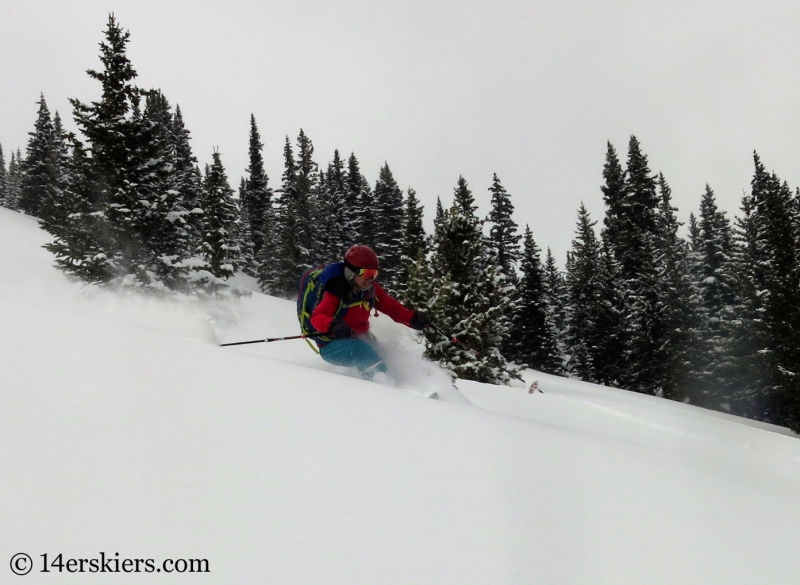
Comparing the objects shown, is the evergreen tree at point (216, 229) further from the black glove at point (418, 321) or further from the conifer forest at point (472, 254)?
the black glove at point (418, 321)

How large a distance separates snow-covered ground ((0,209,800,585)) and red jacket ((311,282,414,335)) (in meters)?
2.72

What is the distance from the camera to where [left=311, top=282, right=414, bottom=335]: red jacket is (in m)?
6.57

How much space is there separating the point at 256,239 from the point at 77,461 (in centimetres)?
5833

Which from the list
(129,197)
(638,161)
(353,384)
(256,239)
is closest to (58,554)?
(353,384)

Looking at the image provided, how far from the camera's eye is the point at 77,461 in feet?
5.97

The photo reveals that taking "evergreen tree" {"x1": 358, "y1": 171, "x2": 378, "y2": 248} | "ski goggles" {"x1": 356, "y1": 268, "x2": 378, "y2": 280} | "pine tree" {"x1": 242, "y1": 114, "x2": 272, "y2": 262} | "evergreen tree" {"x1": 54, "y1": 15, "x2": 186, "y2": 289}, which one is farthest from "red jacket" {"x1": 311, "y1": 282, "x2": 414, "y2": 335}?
"pine tree" {"x1": 242, "y1": 114, "x2": 272, "y2": 262}

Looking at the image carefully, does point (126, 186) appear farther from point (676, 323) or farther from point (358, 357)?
point (676, 323)

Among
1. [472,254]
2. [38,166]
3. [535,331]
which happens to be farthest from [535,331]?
[38,166]

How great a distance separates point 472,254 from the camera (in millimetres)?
20188

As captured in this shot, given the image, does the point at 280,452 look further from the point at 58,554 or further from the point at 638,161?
the point at 638,161

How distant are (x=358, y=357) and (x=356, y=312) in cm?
85

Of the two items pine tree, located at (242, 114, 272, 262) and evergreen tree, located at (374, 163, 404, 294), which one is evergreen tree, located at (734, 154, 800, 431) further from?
pine tree, located at (242, 114, 272, 262)

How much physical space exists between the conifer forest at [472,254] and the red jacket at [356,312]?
808cm

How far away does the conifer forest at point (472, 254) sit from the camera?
61.5 ft
